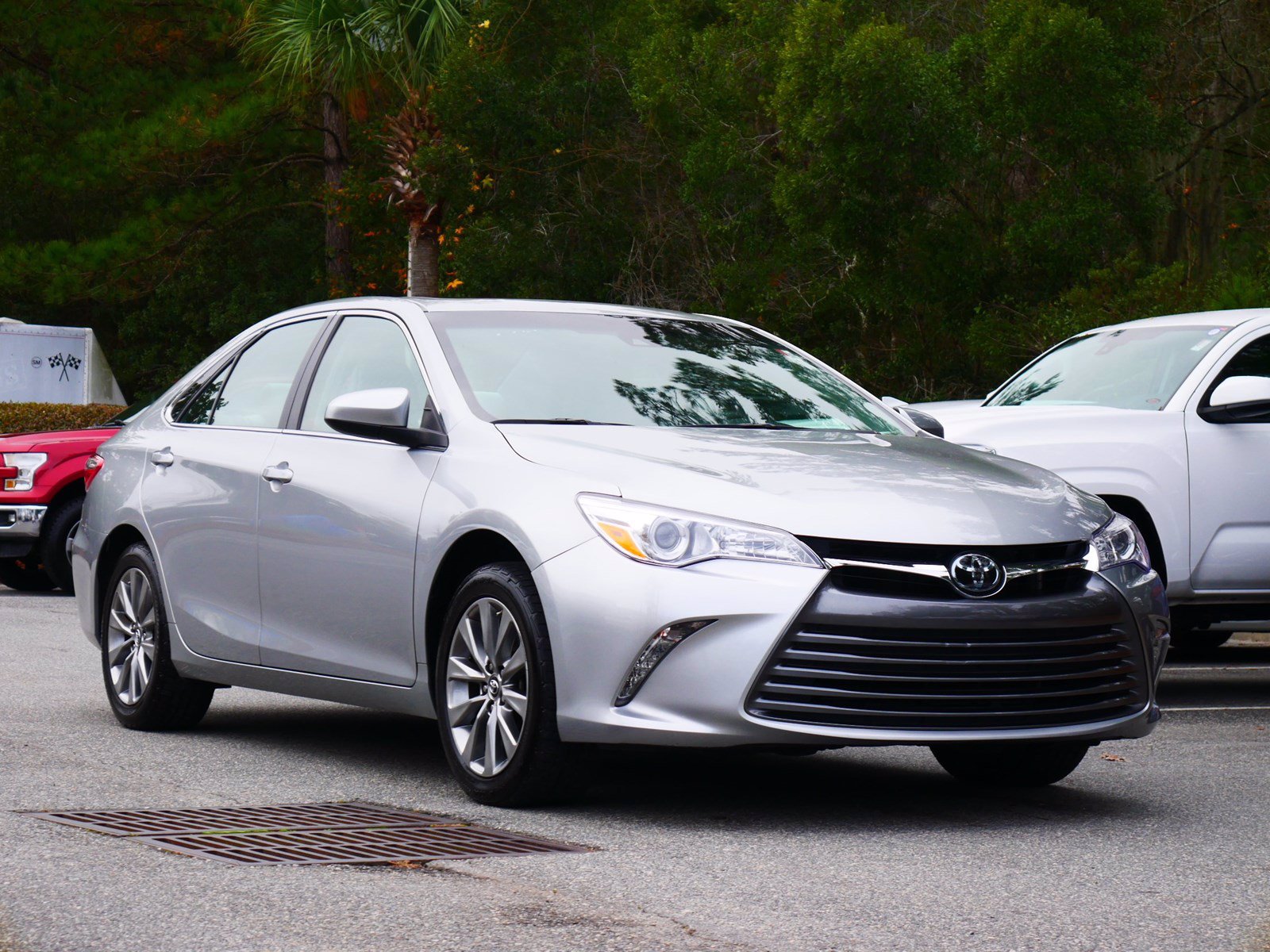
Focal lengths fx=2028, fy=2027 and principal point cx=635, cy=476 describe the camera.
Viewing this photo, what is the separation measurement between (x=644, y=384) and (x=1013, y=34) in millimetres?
12486

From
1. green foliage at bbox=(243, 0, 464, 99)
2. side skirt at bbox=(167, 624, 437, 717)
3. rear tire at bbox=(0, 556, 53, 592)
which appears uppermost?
green foliage at bbox=(243, 0, 464, 99)

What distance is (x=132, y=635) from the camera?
820 cm

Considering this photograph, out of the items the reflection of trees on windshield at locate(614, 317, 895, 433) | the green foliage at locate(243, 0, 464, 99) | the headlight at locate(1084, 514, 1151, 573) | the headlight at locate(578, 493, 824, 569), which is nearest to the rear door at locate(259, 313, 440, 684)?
the reflection of trees on windshield at locate(614, 317, 895, 433)

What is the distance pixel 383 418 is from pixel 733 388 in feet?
4.40

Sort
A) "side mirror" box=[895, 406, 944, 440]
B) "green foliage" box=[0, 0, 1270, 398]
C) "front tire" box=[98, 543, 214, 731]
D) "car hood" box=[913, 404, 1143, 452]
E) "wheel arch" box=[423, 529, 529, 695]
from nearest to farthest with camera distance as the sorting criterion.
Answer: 1. "wheel arch" box=[423, 529, 529, 695]
2. "side mirror" box=[895, 406, 944, 440]
3. "front tire" box=[98, 543, 214, 731]
4. "car hood" box=[913, 404, 1143, 452]
5. "green foliage" box=[0, 0, 1270, 398]

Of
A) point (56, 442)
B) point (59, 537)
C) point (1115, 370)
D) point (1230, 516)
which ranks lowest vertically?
point (59, 537)

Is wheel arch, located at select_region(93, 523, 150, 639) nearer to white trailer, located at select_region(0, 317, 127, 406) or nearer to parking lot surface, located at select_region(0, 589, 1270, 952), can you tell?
parking lot surface, located at select_region(0, 589, 1270, 952)

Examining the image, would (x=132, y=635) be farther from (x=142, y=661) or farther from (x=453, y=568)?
(x=453, y=568)

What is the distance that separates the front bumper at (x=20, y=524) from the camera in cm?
1530

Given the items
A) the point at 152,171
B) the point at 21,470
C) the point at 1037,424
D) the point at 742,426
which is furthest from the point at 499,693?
the point at 152,171

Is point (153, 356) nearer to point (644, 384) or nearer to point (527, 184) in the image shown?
point (527, 184)

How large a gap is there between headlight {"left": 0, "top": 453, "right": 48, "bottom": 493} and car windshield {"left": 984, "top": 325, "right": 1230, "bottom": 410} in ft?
25.8

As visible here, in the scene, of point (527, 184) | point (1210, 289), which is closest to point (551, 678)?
point (1210, 289)

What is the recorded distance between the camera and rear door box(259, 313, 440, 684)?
6629mm
